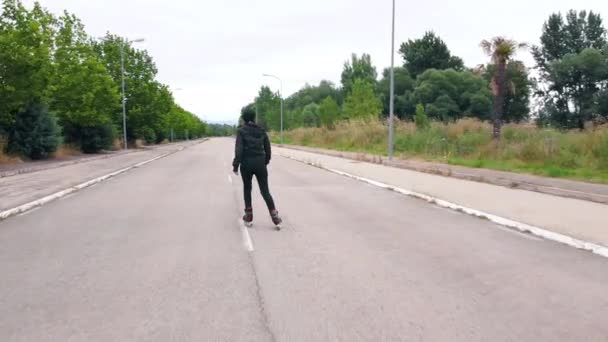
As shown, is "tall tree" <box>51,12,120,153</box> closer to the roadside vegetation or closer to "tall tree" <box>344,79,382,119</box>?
the roadside vegetation

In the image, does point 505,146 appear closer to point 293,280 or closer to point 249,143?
point 249,143

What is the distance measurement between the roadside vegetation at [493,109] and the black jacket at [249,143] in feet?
35.4

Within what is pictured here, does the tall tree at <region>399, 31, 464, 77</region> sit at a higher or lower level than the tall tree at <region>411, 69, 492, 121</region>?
higher

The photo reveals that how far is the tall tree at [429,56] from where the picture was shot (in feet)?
229

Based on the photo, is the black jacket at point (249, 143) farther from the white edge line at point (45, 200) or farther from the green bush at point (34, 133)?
the green bush at point (34, 133)

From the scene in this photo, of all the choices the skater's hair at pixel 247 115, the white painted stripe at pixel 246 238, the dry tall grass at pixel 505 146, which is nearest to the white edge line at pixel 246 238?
the white painted stripe at pixel 246 238

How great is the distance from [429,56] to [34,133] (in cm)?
5656

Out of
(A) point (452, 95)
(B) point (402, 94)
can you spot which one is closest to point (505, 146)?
(A) point (452, 95)

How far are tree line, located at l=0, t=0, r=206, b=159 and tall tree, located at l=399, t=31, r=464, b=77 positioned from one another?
37755mm

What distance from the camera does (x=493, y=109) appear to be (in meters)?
45.7

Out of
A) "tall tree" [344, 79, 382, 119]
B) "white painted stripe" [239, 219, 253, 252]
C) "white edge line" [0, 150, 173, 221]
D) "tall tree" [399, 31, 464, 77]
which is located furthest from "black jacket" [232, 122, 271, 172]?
"tall tree" [399, 31, 464, 77]

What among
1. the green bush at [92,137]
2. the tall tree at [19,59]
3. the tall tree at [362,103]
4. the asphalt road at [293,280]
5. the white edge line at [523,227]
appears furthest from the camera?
the tall tree at [362,103]

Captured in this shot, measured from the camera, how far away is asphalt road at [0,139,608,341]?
3.90 meters

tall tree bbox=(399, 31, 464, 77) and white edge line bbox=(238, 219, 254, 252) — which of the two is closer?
white edge line bbox=(238, 219, 254, 252)
